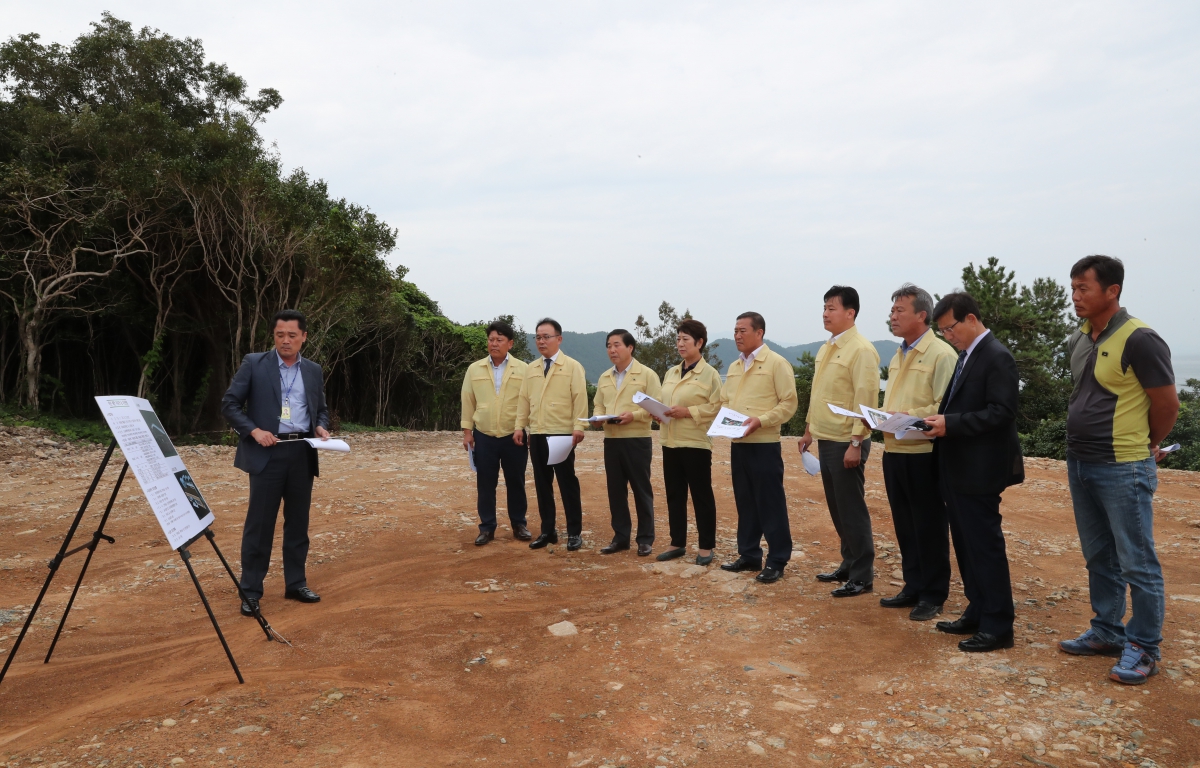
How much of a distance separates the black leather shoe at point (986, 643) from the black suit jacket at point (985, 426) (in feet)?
2.49

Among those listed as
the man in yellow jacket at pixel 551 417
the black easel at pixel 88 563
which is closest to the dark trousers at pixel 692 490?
the man in yellow jacket at pixel 551 417

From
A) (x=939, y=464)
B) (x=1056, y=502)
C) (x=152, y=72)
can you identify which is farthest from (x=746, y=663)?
(x=152, y=72)

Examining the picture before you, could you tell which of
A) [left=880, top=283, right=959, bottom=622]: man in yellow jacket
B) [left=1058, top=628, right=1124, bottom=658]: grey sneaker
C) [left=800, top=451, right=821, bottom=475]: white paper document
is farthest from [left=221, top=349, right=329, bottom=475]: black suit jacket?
[left=1058, top=628, right=1124, bottom=658]: grey sneaker

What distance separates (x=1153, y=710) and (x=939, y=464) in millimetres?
1472

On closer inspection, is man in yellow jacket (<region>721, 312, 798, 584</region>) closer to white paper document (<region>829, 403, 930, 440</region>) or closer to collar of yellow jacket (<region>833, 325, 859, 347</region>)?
collar of yellow jacket (<region>833, 325, 859, 347</region>)

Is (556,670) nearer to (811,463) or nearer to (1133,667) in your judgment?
(811,463)

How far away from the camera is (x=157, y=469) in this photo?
3816mm

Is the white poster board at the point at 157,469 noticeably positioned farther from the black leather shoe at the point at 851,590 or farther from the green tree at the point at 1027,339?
the green tree at the point at 1027,339

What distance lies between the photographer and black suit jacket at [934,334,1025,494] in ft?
12.7

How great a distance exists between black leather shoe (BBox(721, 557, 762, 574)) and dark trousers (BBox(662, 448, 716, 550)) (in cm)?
26

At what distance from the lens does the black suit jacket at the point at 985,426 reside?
12.7 ft

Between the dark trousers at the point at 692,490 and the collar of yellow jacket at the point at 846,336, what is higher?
the collar of yellow jacket at the point at 846,336

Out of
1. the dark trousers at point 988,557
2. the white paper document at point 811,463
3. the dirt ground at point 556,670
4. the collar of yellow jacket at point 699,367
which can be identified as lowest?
the dirt ground at point 556,670

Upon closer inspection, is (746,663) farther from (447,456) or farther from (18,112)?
(18,112)
